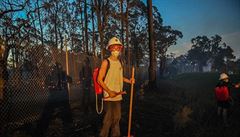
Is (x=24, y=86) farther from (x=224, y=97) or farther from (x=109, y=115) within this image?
(x=224, y=97)

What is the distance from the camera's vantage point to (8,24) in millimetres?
11812

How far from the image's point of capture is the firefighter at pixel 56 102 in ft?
26.4

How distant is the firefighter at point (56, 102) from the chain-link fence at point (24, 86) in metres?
0.39

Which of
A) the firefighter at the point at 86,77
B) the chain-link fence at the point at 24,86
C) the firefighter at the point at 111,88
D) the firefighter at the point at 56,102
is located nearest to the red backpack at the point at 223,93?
the firefighter at the point at 111,88

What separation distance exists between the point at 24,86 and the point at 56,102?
514 centimetres

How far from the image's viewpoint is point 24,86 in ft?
26.2

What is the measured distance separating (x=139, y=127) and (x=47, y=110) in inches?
160

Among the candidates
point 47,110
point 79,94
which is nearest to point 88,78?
point 79,94

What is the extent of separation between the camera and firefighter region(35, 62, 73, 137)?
804 cm

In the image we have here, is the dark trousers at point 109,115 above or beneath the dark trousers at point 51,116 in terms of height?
→ above

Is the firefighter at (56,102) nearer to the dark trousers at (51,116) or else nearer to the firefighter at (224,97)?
the dark trousers at (51,116)

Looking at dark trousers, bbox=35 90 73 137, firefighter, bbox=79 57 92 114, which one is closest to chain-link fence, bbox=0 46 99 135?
dark trousers, bbox=35 90 73 137

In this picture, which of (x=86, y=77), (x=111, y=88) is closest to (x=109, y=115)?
(x=111, y=88)

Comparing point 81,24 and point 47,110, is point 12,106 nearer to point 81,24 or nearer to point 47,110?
point 47,110
